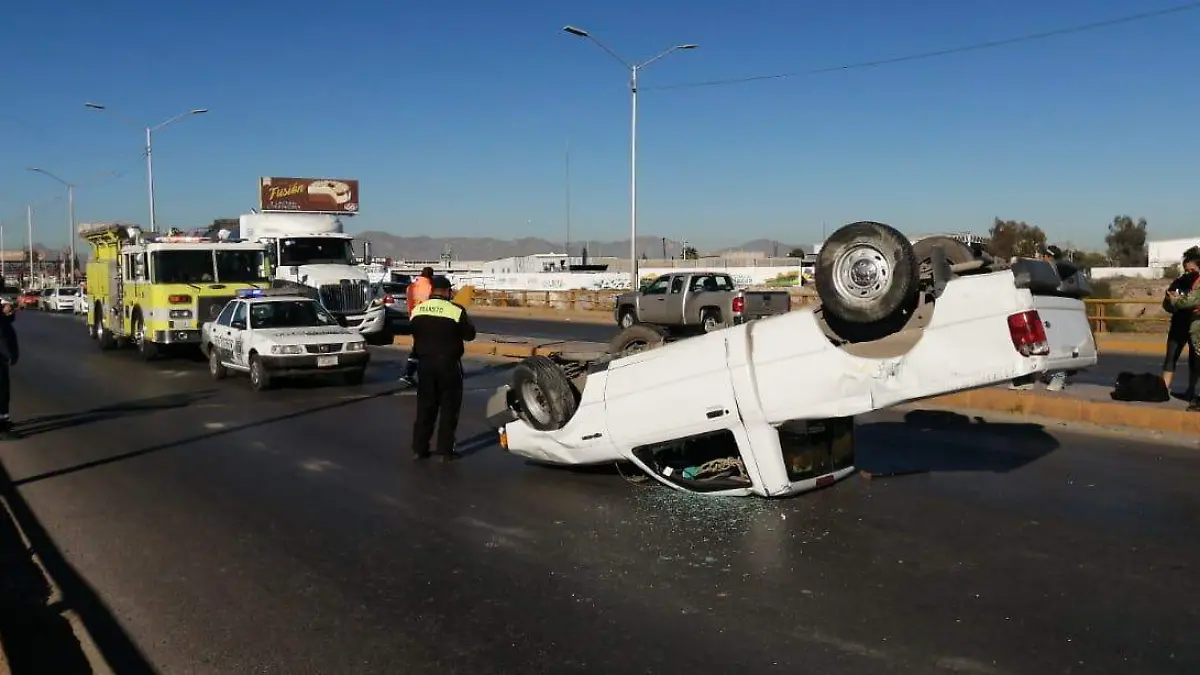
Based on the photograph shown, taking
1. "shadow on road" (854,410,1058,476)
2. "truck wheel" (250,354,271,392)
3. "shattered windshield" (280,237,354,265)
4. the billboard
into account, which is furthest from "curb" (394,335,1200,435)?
the billboard

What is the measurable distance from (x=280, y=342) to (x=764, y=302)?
46.6ft

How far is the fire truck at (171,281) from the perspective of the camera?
19703mm

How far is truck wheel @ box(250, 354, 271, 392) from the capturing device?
586 inches

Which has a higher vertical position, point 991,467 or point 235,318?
point 235,318

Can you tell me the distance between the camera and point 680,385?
7012 millimetres

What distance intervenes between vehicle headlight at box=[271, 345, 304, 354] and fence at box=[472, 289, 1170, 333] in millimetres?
16614

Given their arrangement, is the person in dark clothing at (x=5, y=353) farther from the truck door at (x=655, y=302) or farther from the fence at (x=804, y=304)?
the fence at (x=804, y=304)

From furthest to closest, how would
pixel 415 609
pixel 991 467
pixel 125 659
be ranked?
pixel 991 467, pixel 415 609, pixel 125 659

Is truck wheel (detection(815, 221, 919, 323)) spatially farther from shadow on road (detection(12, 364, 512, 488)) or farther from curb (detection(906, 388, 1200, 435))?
shadow on road (detection(12, 364, 512, 488))

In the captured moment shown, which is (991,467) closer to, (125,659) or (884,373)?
(884,373)

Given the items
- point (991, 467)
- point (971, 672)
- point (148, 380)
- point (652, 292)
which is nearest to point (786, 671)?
point (971, 672)

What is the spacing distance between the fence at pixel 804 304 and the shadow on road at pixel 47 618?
22.6 metres

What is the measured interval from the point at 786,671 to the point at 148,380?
15.4 metres

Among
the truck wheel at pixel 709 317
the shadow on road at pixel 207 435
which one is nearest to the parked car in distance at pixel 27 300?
the shadow on road at pixel 207 435
